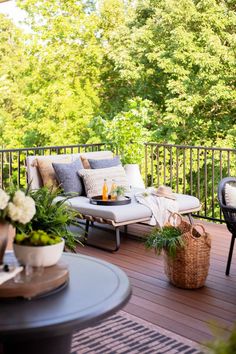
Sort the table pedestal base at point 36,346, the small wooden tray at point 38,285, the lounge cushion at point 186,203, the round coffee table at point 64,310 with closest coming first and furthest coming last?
the round coffee table at point 64,310, the small wooden tray at point 38,285, the table pedestal base at point 36,346, the lounge cushion at point 186,203

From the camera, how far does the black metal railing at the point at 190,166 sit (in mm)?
5875

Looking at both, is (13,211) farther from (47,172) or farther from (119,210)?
(47,172)

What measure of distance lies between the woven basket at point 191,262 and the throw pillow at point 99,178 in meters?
1.74

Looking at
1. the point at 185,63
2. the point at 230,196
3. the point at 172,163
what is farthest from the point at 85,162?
the point at 185,63

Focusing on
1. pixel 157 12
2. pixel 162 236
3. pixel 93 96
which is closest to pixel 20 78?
pixel 93 96

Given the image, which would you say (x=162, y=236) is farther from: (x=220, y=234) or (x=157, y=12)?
(x=157, y=12)

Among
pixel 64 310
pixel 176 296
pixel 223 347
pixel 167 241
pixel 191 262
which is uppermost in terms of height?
pixel 223 347

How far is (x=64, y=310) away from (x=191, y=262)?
1849 mm

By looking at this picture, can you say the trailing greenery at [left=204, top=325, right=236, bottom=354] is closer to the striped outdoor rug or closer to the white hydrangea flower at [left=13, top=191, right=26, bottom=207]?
the white hydrangea flower at [left=13, top=191, right=26, bottom=207]

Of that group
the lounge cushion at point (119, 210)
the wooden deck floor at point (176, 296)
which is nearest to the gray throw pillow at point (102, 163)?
the lounge cushion at point (119, 210)

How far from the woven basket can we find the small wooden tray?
5.14 ft

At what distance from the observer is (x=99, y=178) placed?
5.14 meters

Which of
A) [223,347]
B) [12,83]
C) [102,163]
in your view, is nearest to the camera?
[223,347]

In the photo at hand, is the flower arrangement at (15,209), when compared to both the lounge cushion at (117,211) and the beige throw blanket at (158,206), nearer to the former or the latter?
the lounge cushion at (117,211)
